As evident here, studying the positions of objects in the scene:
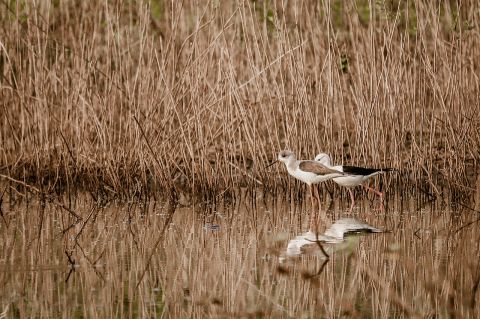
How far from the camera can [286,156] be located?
29.1 ft

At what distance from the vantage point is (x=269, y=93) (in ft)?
30.3

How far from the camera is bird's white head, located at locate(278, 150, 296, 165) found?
347 inches

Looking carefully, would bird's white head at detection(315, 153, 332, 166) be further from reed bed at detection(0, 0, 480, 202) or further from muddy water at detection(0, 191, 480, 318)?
muddy water at detection(0, 191, 480, 318)

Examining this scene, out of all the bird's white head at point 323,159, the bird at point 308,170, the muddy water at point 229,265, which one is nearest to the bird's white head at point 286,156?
the bird at point 308,170

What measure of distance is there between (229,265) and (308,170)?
255 cm

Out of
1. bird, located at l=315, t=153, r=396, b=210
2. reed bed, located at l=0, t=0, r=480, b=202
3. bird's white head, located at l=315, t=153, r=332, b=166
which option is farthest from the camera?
reed bed, located at l=0, t=0, r=480, b=202

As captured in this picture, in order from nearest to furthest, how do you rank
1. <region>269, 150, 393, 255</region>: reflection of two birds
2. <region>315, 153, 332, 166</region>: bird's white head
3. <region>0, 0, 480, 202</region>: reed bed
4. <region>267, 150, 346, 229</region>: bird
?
<region>269, 150, 393, 255</region>: reflection of two birds, <region>267, 150, 346, 229</region>: bird, <region>315, 153, 332, 166</region>: bird's white head, <region>0, 0, 480, 202</region>: reed bed

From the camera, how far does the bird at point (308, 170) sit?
841 centimetres

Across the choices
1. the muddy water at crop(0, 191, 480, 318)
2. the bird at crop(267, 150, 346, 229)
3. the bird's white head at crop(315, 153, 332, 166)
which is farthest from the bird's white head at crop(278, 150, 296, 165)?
the muddy water at crop(0, 191, 480, 318)

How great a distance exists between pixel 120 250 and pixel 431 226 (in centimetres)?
255

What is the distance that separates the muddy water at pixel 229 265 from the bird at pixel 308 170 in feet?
1.03

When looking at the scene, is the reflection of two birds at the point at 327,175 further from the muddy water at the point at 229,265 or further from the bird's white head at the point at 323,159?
Answer: the muddy water at the point at 229,265

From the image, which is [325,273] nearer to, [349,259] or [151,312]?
[349,259]

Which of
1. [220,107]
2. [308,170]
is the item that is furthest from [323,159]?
[220,107]
